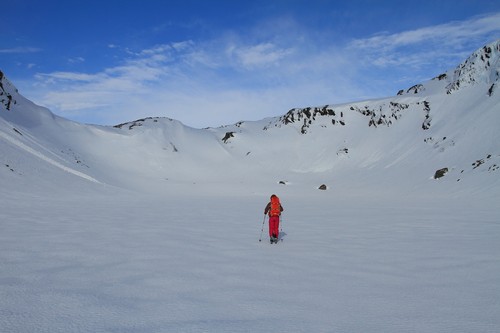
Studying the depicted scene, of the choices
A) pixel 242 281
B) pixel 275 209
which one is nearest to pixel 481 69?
pixel 275 209

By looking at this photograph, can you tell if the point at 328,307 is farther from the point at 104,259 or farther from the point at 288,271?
the point at 104,259

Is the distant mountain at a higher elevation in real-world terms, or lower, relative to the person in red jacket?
higher

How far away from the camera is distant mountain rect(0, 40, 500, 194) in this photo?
116ft

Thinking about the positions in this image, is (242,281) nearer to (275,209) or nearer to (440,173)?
(275,209)

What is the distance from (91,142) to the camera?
64.4m

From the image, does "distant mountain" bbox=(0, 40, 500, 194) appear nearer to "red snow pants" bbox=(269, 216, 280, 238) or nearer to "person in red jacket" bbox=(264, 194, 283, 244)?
"person in red jacket" bbox=(264, 194, 283, 244)

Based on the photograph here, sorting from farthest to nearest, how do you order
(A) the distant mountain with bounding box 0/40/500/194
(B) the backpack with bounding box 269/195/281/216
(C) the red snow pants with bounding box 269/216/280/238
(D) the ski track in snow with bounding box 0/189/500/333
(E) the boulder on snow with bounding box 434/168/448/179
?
(E) the boulder on snow with bounding box 434/168/448/179 < (A) the distant mountain with bounding box 0/40/500/194 < (B) the backpack with bounding box 269/195/281/216 < (C) the red snow pants with bounding box 269/216/280/238 < (D) the ski track in snow with bounding box 0/189/500/333

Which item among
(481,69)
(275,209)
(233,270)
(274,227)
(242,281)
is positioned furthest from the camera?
(481,69)

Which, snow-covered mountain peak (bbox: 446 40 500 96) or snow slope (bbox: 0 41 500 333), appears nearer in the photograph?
snow slope (bbox: 0 41 500 333)

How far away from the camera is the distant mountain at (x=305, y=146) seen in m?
35.5

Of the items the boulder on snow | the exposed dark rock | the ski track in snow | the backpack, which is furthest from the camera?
the exposed dark rock

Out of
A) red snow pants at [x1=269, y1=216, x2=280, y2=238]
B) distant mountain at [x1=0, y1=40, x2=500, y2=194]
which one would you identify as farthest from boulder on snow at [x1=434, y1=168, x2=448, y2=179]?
red snow pants at [x1=269, y1=216, x2=280, y2=238]

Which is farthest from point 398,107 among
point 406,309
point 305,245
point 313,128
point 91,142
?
point 406,309

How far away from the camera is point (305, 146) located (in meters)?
83.3
